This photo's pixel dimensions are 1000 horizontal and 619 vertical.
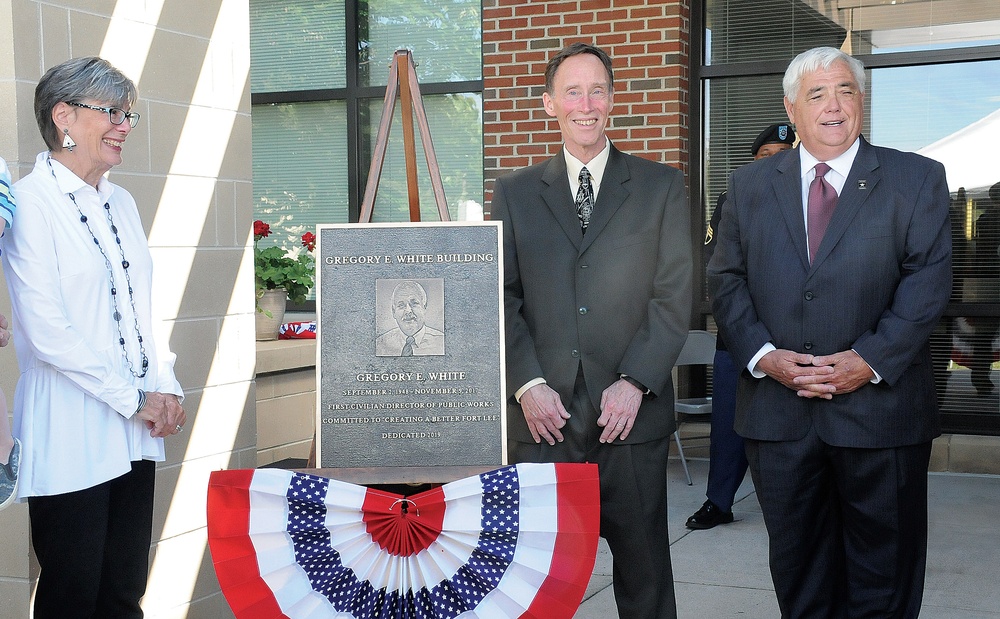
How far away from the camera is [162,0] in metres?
3.91

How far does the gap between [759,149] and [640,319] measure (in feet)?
9.57

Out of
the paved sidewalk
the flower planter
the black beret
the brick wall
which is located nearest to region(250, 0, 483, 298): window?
the brick wall

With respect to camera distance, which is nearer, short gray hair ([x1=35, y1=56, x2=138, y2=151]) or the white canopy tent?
short gray hair ([x1=35, y1=56, x2=138, y2=151])

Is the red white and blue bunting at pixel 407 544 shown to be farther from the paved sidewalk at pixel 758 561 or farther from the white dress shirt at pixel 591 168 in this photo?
the paved sidewalk at pixel 758 561

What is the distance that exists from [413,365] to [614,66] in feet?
15.6

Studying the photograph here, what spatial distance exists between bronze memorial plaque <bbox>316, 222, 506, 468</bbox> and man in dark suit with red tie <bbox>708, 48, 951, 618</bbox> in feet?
2.98

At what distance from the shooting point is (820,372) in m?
3.11

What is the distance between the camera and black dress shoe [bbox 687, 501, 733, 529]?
5.70 metres

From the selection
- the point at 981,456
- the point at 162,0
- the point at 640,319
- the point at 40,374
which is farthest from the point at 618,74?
the point at 40,374

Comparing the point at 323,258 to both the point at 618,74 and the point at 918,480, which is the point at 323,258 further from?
the point at 618,74

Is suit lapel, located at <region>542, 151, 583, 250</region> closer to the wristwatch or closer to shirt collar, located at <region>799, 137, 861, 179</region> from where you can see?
the wristwatch

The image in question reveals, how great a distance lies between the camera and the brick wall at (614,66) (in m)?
7.02

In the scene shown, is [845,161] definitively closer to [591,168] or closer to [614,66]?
[591,168]

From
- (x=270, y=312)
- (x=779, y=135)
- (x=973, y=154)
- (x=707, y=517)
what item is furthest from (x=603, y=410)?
(x=973, y=154)
